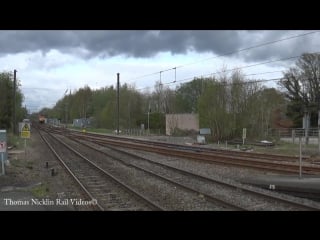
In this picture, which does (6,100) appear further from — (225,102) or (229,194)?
(229,194)

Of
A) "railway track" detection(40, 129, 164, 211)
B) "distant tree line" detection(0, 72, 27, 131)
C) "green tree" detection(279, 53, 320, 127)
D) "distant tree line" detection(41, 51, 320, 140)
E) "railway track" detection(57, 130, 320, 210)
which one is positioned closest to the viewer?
"railway track" detection(57, 130, 320, 210)

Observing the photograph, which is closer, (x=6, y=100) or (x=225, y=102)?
(x=225, y=102)

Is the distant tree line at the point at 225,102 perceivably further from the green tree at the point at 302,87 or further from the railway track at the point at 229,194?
the railway track at the point at 229,194

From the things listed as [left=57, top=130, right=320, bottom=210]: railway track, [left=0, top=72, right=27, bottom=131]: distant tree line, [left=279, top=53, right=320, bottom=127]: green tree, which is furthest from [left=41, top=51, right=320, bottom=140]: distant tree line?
[left=57, top=130, right=320, bottom=210]: railway track

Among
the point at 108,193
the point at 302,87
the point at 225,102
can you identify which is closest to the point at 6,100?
the point at 225,102

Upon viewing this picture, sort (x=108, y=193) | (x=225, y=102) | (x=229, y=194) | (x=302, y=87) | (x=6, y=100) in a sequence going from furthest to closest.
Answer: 1. (x=302, y=87)
2. (x=6, y=100)
3. (x=225, y=102)
4. (x=108, y=193)
5. (x=229, y=194)

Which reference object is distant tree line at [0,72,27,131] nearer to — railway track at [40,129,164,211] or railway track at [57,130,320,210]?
railway track at [40,129,164,211]

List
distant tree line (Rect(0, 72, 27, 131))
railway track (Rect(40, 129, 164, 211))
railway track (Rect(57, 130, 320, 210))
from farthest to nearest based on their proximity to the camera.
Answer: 1. distant tree line (Rect(0, 72, 27, 131))
2. railway track (Rect(40, 129, 164, 211))
3. railway track (Rect(57, 130, 320, 210))

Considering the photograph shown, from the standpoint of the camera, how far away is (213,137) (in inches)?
1896

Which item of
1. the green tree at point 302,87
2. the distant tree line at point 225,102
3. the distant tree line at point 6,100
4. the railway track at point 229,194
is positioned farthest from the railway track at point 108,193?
the green tree at point 302,87

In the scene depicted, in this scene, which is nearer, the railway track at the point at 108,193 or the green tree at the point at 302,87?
the railway track at the point at 108,193
